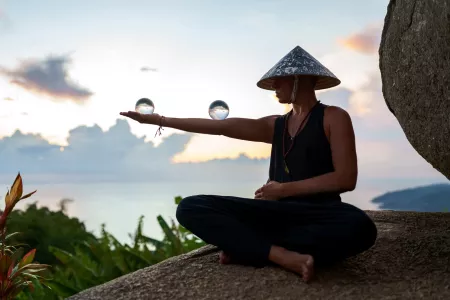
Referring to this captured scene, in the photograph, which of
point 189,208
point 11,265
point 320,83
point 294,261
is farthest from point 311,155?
point 11,265

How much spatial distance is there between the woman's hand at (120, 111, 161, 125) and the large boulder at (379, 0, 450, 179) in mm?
2114

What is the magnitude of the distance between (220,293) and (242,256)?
39 cm

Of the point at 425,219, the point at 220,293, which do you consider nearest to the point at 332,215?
the point at 220,293

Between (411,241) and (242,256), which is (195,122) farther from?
(411,241)

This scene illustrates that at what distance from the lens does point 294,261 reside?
4.39m

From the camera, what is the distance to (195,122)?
520 cm

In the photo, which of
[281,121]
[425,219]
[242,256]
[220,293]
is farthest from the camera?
[425,219]

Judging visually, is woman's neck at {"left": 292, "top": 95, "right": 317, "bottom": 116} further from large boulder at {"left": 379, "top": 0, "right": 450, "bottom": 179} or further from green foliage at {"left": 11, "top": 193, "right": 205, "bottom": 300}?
green foliage at {"left": 11, "top": 193, "right": 205, "bottom": 300}

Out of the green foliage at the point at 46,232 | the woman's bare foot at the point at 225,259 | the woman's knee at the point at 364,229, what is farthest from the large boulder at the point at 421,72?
the green foliage at the point at 46,232

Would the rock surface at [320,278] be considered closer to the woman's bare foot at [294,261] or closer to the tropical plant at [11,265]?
the woman's bare foot at [294,261]

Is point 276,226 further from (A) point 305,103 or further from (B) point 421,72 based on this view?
(B) point 421,72

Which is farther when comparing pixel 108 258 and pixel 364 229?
pixel 108 258

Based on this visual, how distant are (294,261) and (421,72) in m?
1.88

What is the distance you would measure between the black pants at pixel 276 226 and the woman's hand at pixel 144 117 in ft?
2.52
